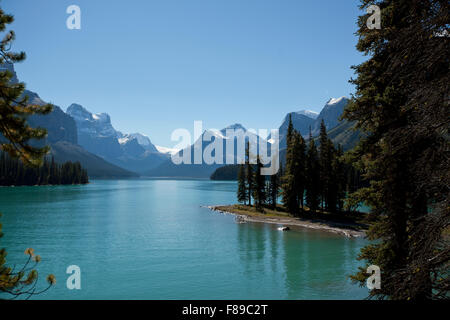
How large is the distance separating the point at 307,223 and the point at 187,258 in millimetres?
32357

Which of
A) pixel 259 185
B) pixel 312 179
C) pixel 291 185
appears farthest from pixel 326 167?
pixel 259 185

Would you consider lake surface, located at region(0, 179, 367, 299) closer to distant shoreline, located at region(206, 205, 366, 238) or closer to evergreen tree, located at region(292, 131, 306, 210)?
distant shoreline, located at region(206, 205, 366, 238)

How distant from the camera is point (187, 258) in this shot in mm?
40000

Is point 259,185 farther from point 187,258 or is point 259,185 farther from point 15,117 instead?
point 15,117

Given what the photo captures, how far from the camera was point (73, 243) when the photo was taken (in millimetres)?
47531

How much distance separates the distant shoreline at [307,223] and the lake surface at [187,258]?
3159 mm

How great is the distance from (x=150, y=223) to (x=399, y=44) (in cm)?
6633

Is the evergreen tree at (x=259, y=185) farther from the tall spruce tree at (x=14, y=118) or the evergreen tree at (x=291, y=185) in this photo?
the tall spruce tree at (x=14, y=118)

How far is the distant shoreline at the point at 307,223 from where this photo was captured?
180 ft

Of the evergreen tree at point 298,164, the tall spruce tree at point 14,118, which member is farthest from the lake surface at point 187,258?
the tall spruce tree at point 14,118

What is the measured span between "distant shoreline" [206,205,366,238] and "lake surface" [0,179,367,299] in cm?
316

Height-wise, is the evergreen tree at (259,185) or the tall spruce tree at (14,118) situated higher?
the tall spruce tree at (14,118)
